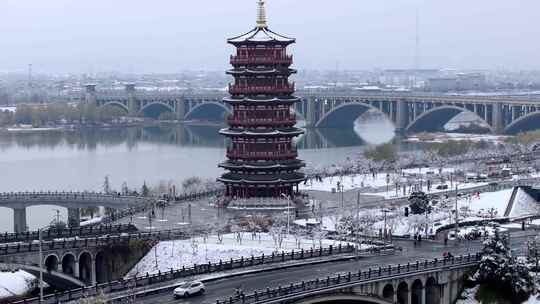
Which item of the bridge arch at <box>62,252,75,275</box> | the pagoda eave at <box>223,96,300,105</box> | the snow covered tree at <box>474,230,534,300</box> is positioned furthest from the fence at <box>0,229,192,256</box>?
the snow covered tree at <box>474,230,534,300</box>

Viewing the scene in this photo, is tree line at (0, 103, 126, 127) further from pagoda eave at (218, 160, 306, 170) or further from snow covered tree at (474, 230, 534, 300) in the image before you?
snow covered tree at (474, 230, 534, 300)

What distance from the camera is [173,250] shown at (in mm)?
54469

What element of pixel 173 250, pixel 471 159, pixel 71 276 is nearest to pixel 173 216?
pixel 173 250

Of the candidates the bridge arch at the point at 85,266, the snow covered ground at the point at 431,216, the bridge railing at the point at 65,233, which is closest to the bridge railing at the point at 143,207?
A: the bridge railing at the point at 65,233

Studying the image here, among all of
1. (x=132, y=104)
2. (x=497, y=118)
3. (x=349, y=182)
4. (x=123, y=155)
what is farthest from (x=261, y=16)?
(x=132, y=104)

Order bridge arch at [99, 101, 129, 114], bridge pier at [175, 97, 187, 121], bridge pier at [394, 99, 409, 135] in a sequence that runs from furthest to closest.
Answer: bridge arch at [99, 101, 129, 114] → bridge pier at [175, 97, 187, 121] → bridge pier at [394, 99, 409, 135]

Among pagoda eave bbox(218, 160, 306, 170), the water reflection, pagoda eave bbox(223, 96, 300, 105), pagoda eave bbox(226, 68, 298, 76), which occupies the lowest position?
the water reflection

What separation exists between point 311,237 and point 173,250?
7.90m

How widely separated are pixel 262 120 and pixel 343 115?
102 m

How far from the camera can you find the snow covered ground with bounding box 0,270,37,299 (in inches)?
1889

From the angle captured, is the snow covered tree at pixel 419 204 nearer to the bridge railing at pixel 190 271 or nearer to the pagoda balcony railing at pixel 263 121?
the pagoda balcony railing at pixel 263 121

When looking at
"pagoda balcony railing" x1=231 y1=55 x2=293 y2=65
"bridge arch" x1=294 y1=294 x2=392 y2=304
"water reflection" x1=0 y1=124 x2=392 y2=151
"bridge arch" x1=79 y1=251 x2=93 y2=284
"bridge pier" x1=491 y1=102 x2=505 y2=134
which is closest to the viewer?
"bridge arch" x1=294 y1=294 x2=392 y2=304

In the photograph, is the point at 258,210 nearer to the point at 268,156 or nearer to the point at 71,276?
→ the point at 268,156

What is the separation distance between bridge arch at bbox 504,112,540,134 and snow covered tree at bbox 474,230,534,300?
9009 cm
